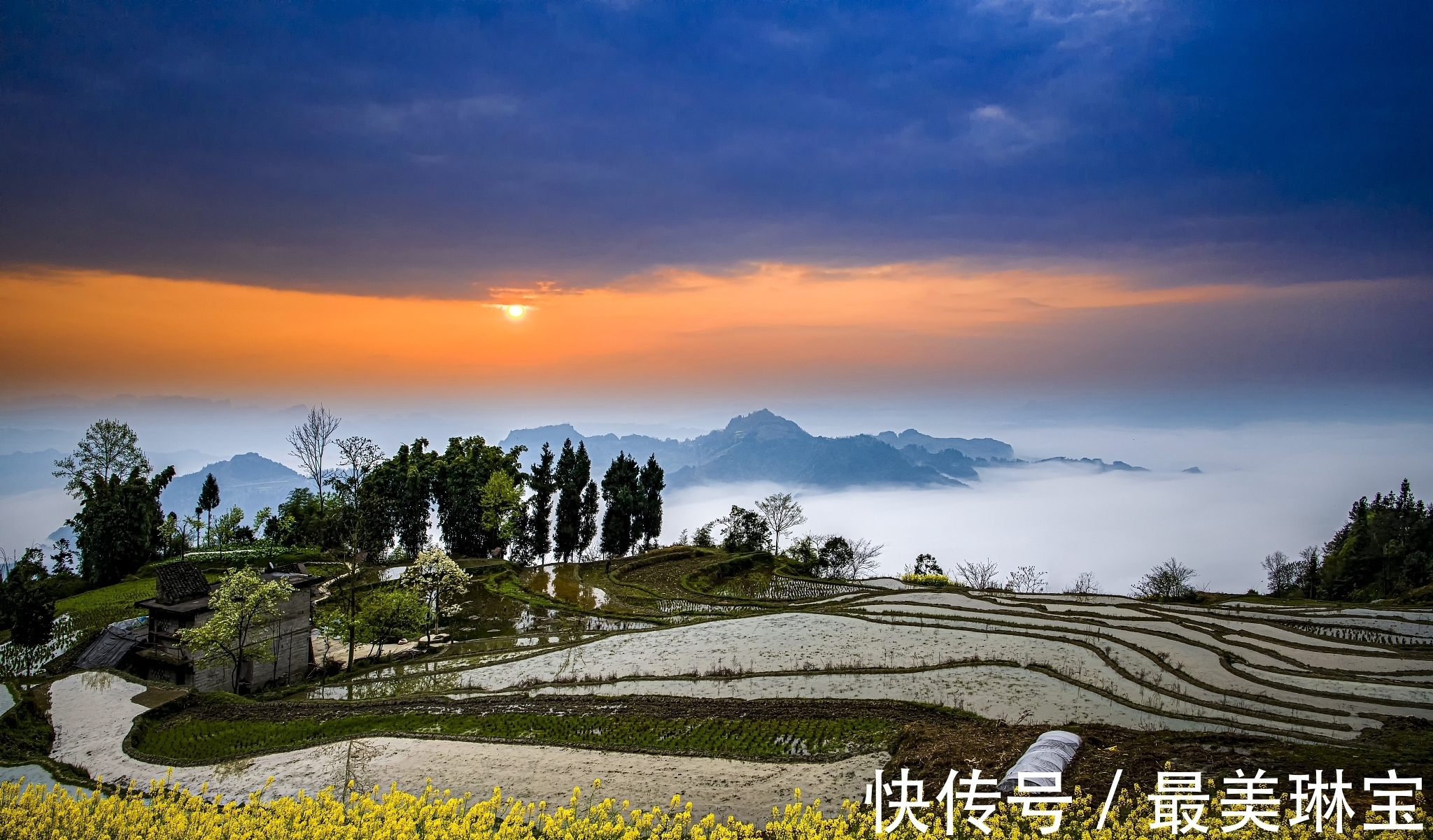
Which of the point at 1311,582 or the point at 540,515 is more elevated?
the point at 540,515

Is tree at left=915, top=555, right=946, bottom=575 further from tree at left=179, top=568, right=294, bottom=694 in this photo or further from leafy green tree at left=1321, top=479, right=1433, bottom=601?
tree at left=179, top=568, right=294, bottom=694

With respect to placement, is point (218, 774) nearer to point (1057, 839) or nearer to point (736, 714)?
point (736, 714)

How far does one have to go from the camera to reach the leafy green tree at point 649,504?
71750 mm

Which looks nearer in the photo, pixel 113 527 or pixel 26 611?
pixel 26 611

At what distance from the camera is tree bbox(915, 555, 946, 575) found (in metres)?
59.9

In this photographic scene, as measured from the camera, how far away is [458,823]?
13.4 metres

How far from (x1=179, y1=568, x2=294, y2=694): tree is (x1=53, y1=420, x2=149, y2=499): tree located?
3891cm

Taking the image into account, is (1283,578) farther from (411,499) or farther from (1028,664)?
(411,499)

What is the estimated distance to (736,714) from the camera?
2238 cm

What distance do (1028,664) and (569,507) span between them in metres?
51.8

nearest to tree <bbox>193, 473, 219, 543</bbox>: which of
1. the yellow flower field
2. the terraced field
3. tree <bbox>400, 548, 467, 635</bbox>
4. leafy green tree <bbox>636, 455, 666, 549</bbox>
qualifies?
tree <bbox>400, 548, 467, 635</bbox>

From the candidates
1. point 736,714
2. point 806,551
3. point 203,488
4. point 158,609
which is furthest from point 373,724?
point 203,488

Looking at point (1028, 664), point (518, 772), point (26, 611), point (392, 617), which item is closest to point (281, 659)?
point (392, 617)

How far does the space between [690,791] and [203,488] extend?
66.6 m
